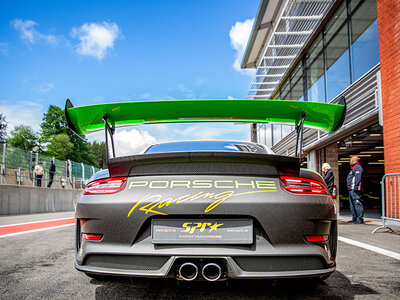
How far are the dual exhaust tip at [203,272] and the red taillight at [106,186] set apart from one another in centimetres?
68

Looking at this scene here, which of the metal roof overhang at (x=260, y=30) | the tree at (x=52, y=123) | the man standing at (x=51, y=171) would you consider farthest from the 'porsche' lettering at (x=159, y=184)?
the tree at (x=52, y=123)

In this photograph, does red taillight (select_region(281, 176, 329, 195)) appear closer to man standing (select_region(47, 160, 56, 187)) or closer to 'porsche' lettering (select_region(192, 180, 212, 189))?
'porsche' lettering (select_region(192, 180, 212, 189))

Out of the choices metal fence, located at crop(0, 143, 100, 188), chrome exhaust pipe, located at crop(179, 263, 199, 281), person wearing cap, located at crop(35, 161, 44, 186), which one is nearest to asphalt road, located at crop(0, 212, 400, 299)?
chrome exhaust pipe, located at crop(179, 263, 199, 281)

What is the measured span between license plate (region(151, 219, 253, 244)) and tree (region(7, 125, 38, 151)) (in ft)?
254

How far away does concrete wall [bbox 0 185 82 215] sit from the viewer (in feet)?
37.1

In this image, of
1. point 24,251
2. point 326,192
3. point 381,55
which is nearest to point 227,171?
point 326,192

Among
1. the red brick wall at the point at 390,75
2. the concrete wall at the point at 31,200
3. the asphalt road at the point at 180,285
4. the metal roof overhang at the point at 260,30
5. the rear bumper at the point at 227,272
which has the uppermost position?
the metal roof overhang at the point at 260,30

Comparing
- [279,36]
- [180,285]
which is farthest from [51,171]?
[180,285]

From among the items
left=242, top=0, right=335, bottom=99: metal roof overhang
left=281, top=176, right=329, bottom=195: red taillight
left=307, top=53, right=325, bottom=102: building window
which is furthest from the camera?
left=307, top=53, right=325, bottom=102: building window

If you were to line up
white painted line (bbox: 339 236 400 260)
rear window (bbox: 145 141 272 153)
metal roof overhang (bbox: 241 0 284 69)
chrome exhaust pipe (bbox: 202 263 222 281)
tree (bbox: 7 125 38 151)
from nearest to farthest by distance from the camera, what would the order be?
chrome exhaust pipe (bbox: 202 263 222 281), rear window (bbox: 145 141 272 153), white painted line (bbox: 339 236 400 260), metal roof overhang (bbox: 241 0 284 69), tree (bbox: 7 125 38 151)

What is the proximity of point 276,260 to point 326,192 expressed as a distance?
64 centimetres

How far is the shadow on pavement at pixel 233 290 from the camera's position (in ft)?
8.07

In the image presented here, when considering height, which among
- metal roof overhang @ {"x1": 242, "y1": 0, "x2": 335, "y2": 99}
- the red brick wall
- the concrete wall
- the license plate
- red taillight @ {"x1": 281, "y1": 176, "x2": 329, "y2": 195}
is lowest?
the concrete wall

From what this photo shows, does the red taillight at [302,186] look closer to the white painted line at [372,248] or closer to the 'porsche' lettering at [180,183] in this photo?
the 'porsche' lettering at [180,183]
